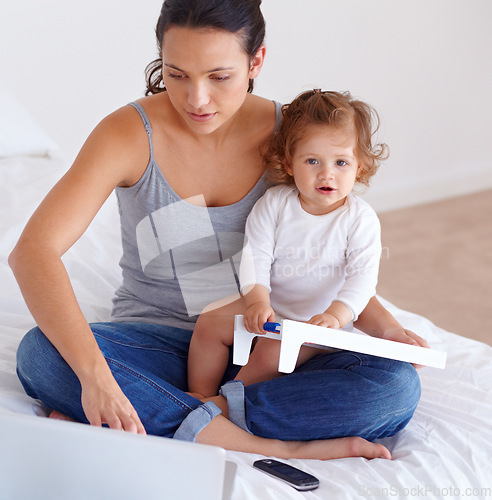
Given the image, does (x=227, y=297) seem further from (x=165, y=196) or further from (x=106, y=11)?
(x=106, y=11)

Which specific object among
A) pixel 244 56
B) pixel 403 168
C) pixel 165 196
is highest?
pixel 244 56

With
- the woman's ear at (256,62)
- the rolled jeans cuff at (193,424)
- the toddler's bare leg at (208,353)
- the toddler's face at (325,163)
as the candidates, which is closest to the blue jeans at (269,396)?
the rolled jeans cuff at (193,424)

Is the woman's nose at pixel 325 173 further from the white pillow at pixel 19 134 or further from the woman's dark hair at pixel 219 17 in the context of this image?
the white pillow at pixel 19 134

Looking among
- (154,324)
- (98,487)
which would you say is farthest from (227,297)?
(98,487)

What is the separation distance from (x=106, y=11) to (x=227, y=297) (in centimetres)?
144

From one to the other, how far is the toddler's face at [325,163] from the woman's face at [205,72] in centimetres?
17

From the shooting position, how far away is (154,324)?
4.58ft

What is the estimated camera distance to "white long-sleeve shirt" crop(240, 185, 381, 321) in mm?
1375

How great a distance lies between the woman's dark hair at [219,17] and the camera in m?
1.18

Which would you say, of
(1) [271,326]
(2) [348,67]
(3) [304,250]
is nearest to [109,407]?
(1) [271,326]

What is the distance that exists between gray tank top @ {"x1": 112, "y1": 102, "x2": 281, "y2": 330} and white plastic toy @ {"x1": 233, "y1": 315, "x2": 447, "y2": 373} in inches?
7.5

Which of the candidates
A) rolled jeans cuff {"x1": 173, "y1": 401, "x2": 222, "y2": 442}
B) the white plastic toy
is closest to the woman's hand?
rolled jeans cuff {"x1": 173, "y1": 401, "x2": 222, "y2": 442}

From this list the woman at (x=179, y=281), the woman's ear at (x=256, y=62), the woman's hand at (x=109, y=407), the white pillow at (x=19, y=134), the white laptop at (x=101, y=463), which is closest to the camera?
the white laptop at (x=101, y=463)

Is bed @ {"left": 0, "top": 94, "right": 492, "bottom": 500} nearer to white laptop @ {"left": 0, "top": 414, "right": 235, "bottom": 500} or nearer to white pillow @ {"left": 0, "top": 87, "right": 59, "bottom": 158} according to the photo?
white laptop @ {"left": 0, "top": 414, "right": 235, "bottom": 500}
